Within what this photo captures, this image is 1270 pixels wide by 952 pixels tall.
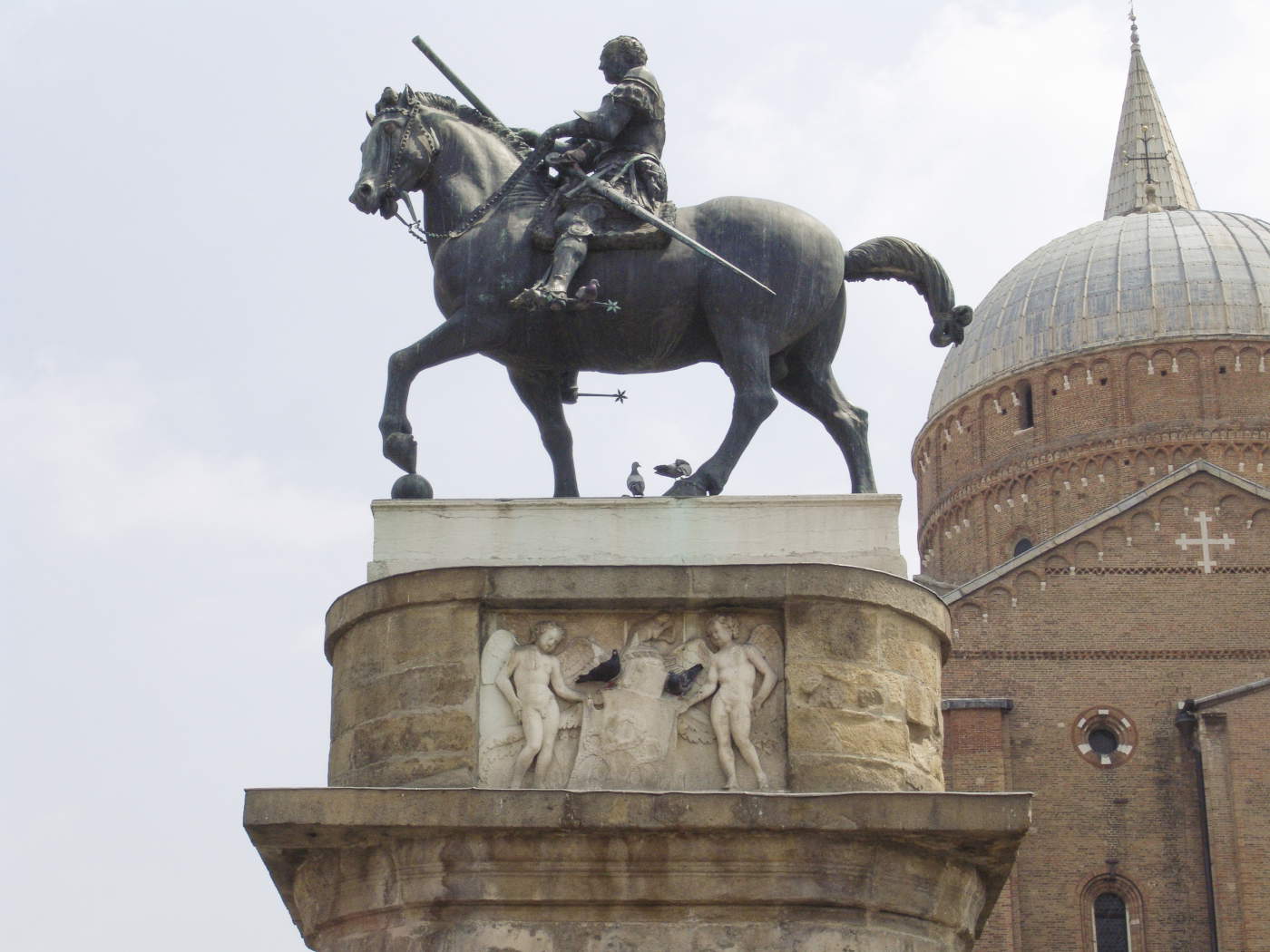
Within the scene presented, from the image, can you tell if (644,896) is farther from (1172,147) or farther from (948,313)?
(1172,147)

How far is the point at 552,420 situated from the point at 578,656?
1.90 m

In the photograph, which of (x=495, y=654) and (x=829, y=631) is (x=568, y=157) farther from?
(x=829, y=631)

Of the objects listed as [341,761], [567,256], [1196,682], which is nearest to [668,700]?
[341,761]

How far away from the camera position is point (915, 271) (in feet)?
38.6

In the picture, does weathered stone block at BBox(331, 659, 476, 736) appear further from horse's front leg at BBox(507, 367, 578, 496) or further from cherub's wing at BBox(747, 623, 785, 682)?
horse's front leg at BBox(507, 367, 578, 496)

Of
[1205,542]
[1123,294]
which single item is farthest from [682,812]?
[1123,294]

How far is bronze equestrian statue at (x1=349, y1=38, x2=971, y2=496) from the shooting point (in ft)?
36.3

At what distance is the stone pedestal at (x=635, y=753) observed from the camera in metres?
9.45

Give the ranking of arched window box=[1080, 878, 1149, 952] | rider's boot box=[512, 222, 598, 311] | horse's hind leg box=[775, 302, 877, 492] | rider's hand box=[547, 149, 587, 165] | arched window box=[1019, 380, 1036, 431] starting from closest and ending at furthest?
rider's boot box=[512, 222, 598, 311] < rider's hand box=[547, 149, 587, 165] < horse's hind leg box=[775, 302, 877, 492] < arched window box=[1080, 878, 1149, 952] < arched window box=[1019, 380, 1036, 431]

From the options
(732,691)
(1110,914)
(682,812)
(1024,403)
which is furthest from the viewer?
(1024,403)

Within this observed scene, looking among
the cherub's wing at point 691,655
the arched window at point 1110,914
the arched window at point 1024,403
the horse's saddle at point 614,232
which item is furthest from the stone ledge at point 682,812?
the arched window at point 1024,403

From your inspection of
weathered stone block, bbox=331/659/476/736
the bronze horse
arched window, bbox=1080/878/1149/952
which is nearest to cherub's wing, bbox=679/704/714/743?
weathered stone block, bbox=331/659/476/736

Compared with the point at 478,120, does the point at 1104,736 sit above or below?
above

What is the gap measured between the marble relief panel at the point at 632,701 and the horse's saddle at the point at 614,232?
198 cm
